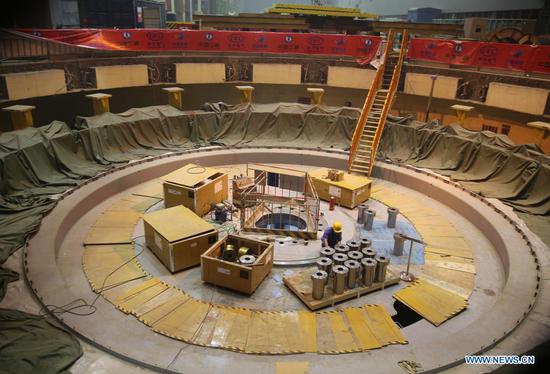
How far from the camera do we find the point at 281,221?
12164 mm

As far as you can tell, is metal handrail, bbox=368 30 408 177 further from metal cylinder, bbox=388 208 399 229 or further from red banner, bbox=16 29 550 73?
metal cylinder, bbox=388 208 399 229

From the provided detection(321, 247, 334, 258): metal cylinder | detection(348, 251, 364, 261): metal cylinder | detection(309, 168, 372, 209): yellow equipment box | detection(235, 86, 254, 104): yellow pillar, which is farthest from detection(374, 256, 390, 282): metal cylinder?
detection(235, 86, 254, 104): yellow pillar

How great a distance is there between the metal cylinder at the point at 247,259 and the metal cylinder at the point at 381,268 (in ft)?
9.02

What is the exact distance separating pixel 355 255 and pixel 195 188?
16.2 ft

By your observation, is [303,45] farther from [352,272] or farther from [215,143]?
[352,272]

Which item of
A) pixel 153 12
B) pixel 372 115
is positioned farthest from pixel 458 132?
pixel 153 12

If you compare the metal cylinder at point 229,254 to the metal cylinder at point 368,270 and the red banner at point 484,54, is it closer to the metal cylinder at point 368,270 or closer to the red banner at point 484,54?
the metal cylinder at point 368,270

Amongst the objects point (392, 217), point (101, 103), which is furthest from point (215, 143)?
point (392, 217)

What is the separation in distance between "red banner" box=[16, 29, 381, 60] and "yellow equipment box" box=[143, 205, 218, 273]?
12.6 m

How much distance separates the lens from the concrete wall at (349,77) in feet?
68.8

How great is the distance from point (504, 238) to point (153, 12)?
2807 centimetres

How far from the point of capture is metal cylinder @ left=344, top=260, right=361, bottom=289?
859 cm

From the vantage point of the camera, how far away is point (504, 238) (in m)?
10.7

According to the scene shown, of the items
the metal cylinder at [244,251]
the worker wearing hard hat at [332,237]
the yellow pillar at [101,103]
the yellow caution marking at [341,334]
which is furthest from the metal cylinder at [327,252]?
the yellow pillar at [101,103]
